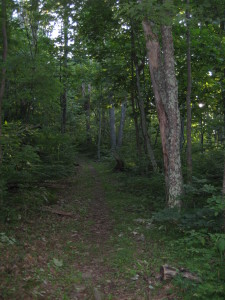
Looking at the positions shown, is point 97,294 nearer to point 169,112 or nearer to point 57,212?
point 57,212

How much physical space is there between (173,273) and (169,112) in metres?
4.54

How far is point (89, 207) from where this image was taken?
9.89 m

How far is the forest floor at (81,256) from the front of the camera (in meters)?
4.54

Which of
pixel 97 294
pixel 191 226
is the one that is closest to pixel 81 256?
pixel 97 294

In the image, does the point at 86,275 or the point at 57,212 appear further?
the point at 57,212

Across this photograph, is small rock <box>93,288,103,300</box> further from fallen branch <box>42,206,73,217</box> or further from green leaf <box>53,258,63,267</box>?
fallen branch <box>42,206,73,217</box>

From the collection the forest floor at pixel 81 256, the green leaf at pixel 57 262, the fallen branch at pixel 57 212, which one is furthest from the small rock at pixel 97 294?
the fallen branch at pixel 57 212

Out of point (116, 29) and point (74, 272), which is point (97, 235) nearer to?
point (74, 272)

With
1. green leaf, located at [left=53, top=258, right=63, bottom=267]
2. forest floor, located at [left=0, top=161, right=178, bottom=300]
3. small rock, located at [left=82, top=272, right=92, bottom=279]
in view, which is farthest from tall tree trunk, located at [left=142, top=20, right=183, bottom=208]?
green leaf, located at [left=53, top=258, right=63, bottom=267]

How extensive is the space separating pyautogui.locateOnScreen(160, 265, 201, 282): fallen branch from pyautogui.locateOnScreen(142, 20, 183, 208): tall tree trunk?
2.83 meters

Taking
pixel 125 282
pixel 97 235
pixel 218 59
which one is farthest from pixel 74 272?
pixel 218 59

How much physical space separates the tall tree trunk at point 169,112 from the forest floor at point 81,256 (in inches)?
53.7

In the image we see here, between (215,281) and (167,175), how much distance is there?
14.4 feet

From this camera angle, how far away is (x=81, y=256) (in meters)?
6.04
